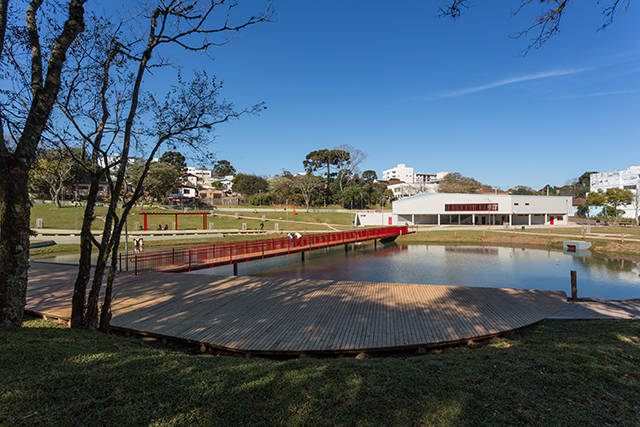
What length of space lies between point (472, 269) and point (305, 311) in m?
17.2

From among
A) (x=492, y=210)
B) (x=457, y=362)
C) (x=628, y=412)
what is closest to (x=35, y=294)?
(x=457, y=362)

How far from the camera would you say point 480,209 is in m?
50.6

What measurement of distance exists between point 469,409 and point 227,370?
3.32 m

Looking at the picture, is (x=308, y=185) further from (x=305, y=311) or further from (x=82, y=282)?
(x=82, y=282)

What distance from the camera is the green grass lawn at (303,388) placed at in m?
3.31

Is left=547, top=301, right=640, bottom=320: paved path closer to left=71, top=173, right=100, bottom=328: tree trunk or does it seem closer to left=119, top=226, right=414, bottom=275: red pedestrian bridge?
left=71, top=173, right=100, bottom=328: tree trunk

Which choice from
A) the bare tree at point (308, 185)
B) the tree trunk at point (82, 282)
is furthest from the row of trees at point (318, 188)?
the tree trunk at point (82, 282)

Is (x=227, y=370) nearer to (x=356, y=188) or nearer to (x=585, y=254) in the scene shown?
(x=585, y=254)

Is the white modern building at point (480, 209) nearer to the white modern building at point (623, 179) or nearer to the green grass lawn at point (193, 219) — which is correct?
the green grass lawn at point (193, 219)

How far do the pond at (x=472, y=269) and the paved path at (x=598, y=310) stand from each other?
506 centimetres

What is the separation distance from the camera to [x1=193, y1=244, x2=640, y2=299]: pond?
1695 centimetres

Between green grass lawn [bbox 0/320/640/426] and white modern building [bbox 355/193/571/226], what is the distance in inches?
1912

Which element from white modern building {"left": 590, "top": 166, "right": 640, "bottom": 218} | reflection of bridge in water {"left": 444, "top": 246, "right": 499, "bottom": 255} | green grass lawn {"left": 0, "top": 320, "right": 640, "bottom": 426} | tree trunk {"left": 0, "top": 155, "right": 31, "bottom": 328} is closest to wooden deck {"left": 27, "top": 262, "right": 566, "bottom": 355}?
green grass lawn {"left": 0, "top": 320, "right": 640, "bottom": 426}

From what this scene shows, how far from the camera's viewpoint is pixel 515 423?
335 cm
